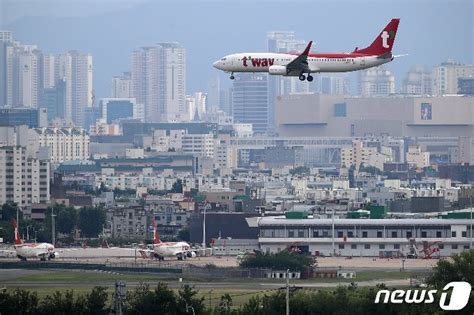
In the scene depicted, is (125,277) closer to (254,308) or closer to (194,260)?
(194,260)

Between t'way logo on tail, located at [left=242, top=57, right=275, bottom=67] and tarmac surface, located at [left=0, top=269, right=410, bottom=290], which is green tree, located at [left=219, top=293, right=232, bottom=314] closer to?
tarmac surface, located at [left=0, top=269, right=410, bottom=290]

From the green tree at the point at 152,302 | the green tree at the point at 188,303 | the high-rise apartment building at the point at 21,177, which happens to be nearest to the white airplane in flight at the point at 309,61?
the green tree at the point at 188,303

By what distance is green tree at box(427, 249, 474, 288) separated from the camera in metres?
66.2

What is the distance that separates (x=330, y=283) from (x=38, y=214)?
48600 millimetres

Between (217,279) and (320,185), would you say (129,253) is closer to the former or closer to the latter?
(217,279)

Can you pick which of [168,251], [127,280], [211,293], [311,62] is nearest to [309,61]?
[311,62]

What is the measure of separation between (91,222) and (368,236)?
23.1 m

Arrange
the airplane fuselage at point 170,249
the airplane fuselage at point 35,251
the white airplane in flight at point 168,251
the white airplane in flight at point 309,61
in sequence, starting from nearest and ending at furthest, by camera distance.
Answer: the white airplane in flight at point 309,61, the airplane fuselage at point 35,251, the white airplane in flight at point 168,251, the airplane fuselage at point 170,249

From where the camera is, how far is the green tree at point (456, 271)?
217 ft

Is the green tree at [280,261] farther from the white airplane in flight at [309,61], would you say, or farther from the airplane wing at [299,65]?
the airplane wing at [299,65]

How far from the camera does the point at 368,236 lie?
100000 millimetres

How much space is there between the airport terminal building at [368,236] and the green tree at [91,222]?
713 inches

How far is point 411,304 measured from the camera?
2279 inches

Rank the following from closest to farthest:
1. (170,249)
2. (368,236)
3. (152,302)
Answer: (152,302)
(170,249)
(368,236)
